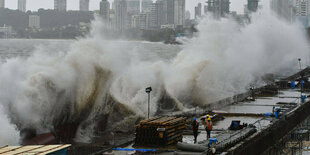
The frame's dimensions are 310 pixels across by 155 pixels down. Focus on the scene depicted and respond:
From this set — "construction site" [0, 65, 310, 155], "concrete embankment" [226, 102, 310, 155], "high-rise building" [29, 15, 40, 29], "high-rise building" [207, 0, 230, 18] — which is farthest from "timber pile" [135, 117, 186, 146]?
"high-rise building" [29, 15, 40, 29]

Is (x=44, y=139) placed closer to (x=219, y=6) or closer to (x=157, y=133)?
(x=157, y=133)

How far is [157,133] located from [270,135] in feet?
22.1

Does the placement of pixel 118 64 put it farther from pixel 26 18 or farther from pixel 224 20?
pixel 26 18

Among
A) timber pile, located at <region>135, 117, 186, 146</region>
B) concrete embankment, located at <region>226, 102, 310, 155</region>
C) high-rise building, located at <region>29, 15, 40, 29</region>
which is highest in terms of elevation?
high-rise building, located at <region>29, 15, 40, 29</region>

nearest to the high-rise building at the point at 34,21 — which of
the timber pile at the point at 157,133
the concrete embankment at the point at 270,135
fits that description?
the concrete embankment at the point at 270,135

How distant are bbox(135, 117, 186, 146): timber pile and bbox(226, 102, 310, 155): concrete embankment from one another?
8.05ft

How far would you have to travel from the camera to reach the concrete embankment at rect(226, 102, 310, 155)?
20.0 meters

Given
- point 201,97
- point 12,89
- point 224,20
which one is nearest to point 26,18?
point 224,20

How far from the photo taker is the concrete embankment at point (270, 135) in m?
20.0

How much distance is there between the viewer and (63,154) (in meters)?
13.9

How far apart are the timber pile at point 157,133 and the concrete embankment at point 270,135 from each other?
2454 mm

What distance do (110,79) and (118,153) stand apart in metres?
15.4

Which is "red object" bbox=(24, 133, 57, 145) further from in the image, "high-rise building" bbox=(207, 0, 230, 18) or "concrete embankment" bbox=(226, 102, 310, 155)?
"high-rise building" bbox=(207, 0, 230, 18)

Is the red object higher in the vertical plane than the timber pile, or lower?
lower
